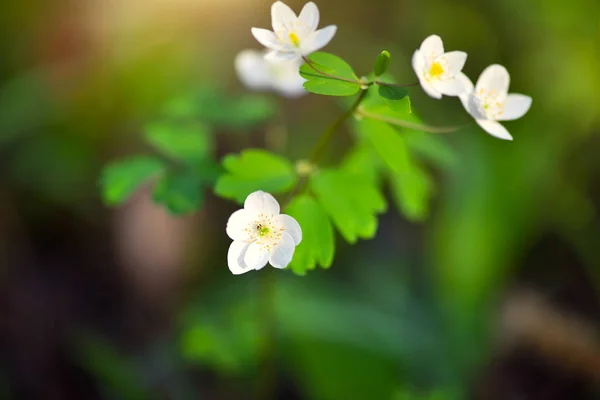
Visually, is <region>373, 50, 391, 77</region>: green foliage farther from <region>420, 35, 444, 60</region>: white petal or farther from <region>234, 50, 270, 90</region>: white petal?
<region>234, 50, 270, 90</region>: white petal

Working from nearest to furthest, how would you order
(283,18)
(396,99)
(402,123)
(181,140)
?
(396,99) → (283,18) → (402,123) → (181,140)

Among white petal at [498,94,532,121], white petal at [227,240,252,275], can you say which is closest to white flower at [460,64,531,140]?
white petal at [498,94,532,121]

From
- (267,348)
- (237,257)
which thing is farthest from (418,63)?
(267,348)

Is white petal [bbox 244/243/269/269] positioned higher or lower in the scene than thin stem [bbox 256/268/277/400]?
higher

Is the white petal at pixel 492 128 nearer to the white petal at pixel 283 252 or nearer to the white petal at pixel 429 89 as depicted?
the white petal at pixel 429 89

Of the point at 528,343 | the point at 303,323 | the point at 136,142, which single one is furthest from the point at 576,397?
the point at 136,142

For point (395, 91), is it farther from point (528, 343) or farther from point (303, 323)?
point (528, 343)

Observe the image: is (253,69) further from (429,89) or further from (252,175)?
(429,89)
